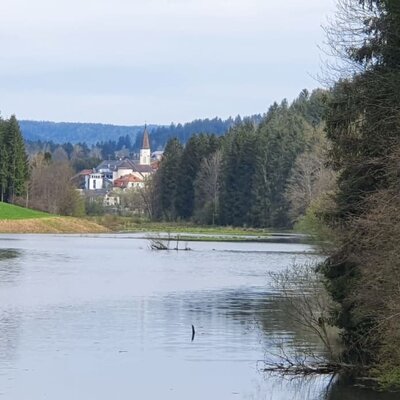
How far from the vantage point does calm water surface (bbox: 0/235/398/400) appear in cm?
2431

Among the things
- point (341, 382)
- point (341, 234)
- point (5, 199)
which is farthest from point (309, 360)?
point (5, 199)

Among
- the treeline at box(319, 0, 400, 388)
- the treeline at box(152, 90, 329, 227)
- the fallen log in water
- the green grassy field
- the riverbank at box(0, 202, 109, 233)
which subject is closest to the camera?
the treeline at box(319, 0, 400, 388)

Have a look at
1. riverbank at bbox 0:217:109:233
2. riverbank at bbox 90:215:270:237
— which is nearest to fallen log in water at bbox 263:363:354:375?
riverbank at bbox 90:215:270:237

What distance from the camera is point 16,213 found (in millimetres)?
111875

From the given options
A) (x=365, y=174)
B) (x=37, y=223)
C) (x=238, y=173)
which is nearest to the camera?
(x=365, y=174)

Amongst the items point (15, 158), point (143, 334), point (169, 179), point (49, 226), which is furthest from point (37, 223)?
point (143, 334)

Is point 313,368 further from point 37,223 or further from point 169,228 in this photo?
point 169,228

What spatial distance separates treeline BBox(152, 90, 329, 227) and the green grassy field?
71.7 ft

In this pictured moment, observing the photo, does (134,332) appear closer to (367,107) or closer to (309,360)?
(309,360)

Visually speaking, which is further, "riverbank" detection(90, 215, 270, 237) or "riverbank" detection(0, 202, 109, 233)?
"riverbank" detection(90, 215, 270, 237)

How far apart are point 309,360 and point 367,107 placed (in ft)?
22.3

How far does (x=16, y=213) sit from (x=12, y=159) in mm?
9965

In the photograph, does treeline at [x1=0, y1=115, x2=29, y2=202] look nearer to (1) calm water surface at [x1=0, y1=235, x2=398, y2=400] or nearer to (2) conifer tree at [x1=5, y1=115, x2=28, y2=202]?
(2) conifer tree at [x1=5, y1=115, x2=28, y2=202]

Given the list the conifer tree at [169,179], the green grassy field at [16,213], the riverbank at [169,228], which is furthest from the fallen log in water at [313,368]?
the conifer tree at [169,179]
